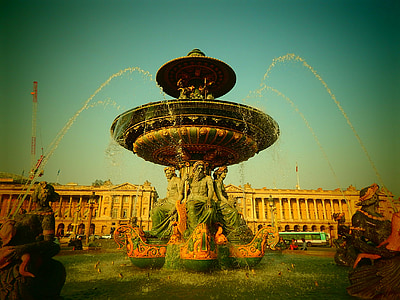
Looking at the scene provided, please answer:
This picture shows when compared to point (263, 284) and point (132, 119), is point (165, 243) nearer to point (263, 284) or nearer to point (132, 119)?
point (263, 284)

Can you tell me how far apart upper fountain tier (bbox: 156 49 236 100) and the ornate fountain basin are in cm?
194

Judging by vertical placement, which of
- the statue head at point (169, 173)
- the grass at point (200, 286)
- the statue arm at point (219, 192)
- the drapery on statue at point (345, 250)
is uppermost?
the statue head at point (169, 173)

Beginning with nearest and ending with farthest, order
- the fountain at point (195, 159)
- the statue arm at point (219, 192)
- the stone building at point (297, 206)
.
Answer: the fountain at point (195, 159) → the statue arm at point (219, 192) → the stone building at point (297, 206)

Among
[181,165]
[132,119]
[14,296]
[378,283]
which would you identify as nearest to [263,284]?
[378,283]

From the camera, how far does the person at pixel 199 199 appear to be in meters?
6.41

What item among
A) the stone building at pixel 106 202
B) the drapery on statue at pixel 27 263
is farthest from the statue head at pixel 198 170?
the stone building at pixel 106 202

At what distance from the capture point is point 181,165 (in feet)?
27.8

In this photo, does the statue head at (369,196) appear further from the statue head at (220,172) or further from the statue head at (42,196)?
the statue head at (42,196)

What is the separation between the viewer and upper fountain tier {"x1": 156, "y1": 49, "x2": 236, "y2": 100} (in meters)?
8.42

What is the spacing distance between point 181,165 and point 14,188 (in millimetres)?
70103

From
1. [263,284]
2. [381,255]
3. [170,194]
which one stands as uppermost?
[170,194]

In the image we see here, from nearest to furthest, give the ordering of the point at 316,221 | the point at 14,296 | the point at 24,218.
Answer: the point at 14,296 → the point at 24,218 → the point at 316,221

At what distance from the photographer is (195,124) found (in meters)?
7.20

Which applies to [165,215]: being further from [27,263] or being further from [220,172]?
[27,263]
